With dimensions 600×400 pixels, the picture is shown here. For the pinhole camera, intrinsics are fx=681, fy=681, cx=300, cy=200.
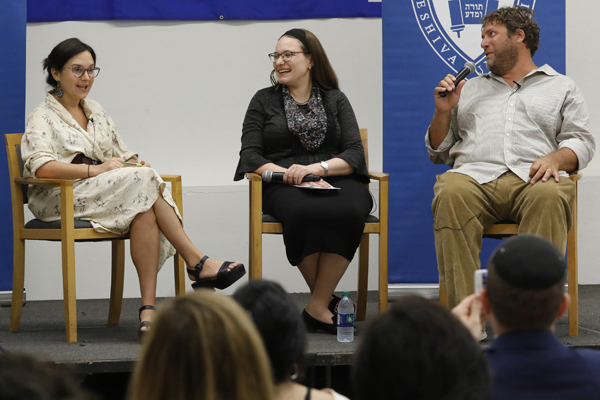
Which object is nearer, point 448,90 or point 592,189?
point 448,90

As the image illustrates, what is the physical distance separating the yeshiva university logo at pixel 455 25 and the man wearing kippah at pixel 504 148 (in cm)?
32

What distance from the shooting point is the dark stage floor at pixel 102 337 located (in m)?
2.22

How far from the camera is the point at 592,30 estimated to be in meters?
3.84

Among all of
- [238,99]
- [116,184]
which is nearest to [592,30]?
[238,99]

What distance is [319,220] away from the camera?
8.58 ft

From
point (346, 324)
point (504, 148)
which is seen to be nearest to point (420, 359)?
point (346, 324)

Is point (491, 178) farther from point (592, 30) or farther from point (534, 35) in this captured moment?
point (592, 30)

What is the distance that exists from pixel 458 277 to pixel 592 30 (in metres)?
2.11

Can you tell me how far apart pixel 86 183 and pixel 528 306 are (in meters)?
1.98

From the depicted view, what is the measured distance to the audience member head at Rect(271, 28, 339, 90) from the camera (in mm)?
2908

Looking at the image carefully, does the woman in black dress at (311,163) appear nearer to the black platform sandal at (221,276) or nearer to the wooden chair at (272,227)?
the wooden chair at (272,227)

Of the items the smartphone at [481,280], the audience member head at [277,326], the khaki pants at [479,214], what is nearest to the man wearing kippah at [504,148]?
the khaki pants at [479,214]

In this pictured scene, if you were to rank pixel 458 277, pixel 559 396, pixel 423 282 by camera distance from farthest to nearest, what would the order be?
1. pixel 423 282
2. pixel 458 277
3. pixel 559 396

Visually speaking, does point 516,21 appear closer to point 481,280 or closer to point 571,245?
point 571,245
